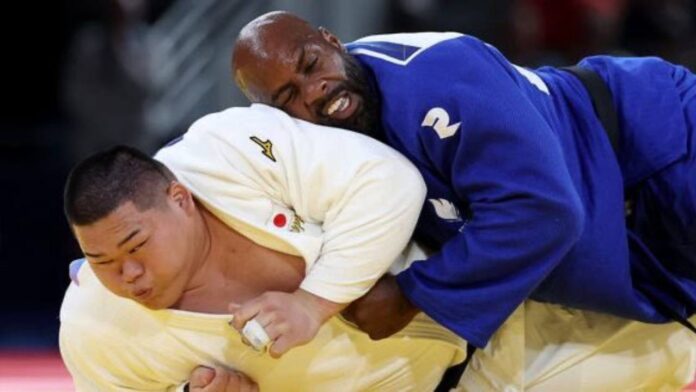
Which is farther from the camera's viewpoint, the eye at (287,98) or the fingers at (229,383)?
the eye at (287,98)

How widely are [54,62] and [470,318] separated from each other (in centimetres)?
471

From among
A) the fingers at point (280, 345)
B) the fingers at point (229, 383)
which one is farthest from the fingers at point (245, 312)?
the fingers at point (229, 383)

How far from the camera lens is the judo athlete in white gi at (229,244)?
244cm

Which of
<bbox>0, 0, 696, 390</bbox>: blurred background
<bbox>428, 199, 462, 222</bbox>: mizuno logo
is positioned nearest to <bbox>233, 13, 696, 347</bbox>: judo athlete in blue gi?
<bbox>428, 199, 462, 222</bbox>: mizuno logo

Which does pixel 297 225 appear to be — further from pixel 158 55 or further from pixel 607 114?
pixel 158 55

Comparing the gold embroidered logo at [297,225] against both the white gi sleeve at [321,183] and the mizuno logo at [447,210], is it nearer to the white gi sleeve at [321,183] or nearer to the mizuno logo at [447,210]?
the white gi sleeve at [321,183]

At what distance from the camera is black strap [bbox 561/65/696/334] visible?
9.00 feet

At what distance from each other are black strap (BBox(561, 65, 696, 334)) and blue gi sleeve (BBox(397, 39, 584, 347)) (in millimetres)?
239

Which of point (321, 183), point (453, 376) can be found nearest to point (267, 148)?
point (321, 183)

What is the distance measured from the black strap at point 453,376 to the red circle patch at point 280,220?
0.50 metres

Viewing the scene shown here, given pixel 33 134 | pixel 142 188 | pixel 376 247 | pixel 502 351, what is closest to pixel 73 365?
pixel 142 188

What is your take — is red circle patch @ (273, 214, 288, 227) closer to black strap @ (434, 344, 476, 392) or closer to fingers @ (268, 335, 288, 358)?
fingers @ (268, 335, 288, 358)

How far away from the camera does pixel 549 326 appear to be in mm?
2869

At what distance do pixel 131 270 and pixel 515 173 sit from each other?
0.67 meters
